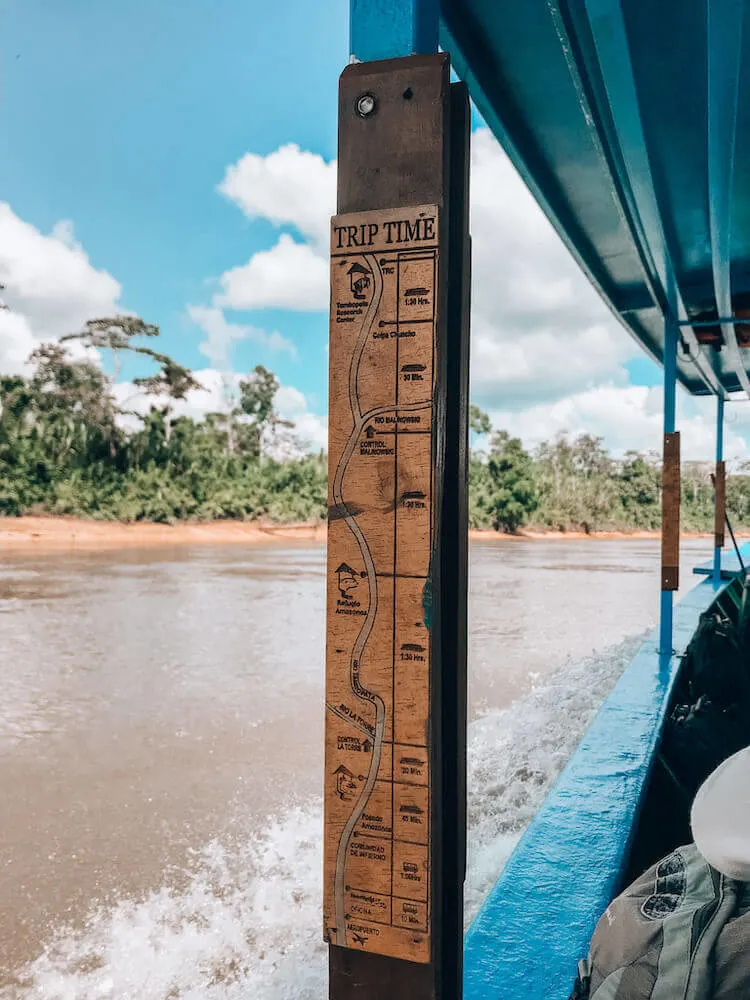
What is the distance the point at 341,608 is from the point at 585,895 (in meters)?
1.01

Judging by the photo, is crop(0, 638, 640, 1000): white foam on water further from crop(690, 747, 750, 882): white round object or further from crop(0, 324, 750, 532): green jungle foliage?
crop(0, 324, 750, 532): green jungle foliage

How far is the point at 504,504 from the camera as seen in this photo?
2977cm

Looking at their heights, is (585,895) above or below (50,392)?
below

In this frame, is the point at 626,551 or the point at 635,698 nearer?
the point at 635,698

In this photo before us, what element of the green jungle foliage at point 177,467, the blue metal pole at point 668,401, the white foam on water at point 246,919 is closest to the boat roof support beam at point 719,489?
the blue metal pole at point 668,401

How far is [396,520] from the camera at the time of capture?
951 millimetres

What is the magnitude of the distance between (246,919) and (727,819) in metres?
2.43

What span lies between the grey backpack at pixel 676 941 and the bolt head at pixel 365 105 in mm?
1033

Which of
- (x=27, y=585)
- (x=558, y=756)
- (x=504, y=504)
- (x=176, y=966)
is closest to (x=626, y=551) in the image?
(x=504, y=504)

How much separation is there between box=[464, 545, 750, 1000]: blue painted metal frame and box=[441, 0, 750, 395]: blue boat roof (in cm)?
168

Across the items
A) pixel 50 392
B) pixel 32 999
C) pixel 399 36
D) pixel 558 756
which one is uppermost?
pixel 50 392

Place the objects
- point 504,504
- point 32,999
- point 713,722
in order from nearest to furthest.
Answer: point 32,999
point 713,722
point 504,504

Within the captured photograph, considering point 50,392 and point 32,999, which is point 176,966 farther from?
point 50,392

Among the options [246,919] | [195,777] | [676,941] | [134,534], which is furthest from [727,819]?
[134,534]
